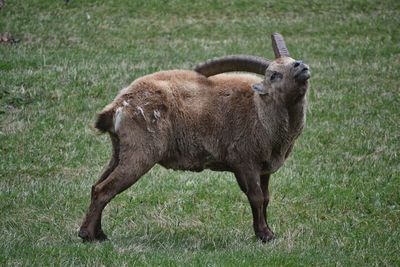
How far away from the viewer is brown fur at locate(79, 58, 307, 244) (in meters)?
8.31

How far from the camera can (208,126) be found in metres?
8.71

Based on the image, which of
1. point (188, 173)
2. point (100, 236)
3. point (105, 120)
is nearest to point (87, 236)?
point (100, 236)

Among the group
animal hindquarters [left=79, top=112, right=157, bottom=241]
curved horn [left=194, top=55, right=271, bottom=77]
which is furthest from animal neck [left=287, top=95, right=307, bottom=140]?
animal hindquarters [left=79, top=112, right=157, bottom=241]

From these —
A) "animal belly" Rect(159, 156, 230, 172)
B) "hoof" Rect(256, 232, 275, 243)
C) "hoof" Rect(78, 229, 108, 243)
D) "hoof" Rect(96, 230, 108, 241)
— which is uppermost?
"animal belly" Rect(159, 156, 230, 172)

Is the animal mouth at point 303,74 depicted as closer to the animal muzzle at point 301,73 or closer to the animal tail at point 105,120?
the animal muzzle at point 301,73

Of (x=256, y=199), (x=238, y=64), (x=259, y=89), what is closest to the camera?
(x=256, y=199)

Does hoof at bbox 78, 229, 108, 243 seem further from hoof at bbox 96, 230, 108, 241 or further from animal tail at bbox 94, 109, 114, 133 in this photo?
animal tail at bbox 94, 109, 114, 133

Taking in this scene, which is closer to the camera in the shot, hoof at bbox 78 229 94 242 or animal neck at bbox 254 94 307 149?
hoof at bbox 78 229 94 242

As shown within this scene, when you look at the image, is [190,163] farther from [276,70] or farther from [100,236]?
[276,70]

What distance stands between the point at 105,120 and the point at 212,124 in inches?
48.1

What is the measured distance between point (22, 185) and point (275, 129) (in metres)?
3.99

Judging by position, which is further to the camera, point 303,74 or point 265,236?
point 265,236

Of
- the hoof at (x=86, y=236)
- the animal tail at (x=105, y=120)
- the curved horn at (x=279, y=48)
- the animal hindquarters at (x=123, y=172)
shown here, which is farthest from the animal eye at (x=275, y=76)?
the hoof at (x=86, y=236)

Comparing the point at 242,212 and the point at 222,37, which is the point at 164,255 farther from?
the point at 222,37
